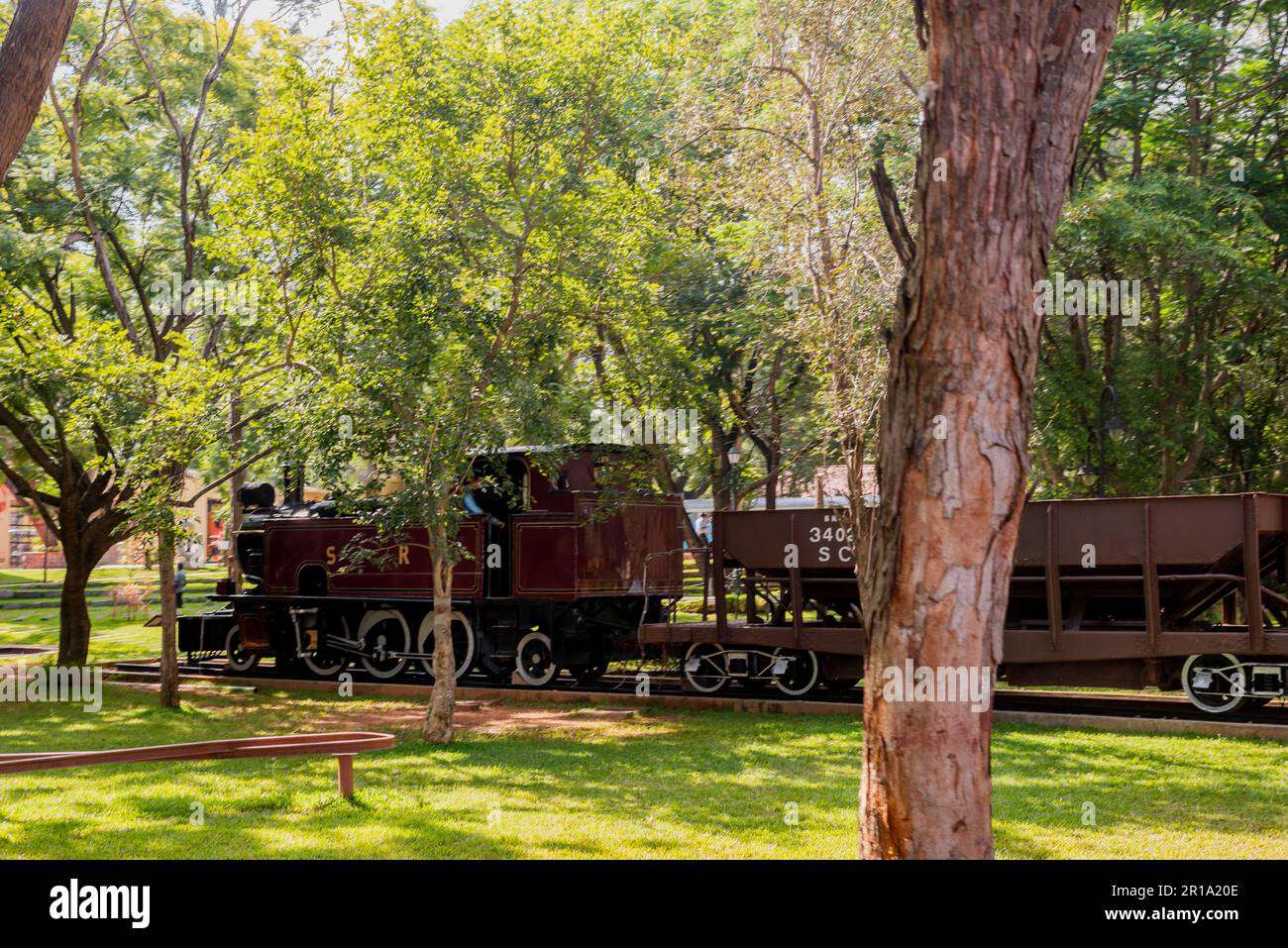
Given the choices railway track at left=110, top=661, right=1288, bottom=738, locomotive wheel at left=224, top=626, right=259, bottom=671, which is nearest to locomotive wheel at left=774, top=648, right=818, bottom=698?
railway track at left=110, top=661, right=1288, bottom=738

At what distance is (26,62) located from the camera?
7355mm

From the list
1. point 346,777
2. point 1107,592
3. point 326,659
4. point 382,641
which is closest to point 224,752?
point 346,777

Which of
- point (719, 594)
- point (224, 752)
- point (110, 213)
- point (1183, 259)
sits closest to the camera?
point (224, 752)

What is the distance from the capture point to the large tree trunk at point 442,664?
12.9m

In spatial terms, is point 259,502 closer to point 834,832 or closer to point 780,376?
point 780,376

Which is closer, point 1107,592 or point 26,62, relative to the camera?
point 26,62

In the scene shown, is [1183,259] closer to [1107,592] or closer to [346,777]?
[1107,592]

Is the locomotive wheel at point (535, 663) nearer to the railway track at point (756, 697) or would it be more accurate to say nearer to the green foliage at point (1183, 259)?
the railway track at point (756, 697)

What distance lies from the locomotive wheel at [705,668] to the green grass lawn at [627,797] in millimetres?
1868

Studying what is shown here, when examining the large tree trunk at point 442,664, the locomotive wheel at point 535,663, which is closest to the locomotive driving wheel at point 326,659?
the locomotive wheel at point 535,663

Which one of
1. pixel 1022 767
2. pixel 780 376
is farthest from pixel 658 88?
pixel 1022 767

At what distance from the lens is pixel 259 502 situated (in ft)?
70.7

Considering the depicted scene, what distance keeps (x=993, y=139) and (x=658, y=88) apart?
11.3m

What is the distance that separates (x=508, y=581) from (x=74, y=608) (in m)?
7.18
